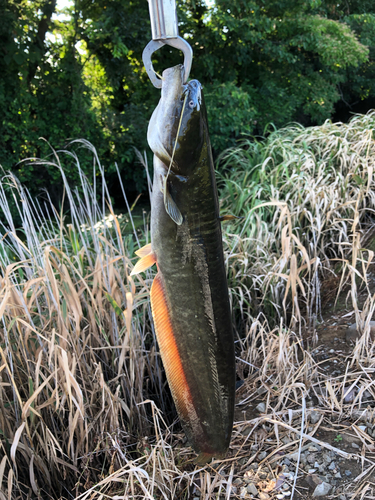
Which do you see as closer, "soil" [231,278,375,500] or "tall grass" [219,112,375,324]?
"soil" [231,278,375,500]

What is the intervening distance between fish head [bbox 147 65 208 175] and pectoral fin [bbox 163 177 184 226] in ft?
0.22

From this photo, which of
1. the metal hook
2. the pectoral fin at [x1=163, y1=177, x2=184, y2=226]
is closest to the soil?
the pectoral fin at [x1=163, y1=177, x2=184, y2=226]

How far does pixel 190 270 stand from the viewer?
4.28 ft

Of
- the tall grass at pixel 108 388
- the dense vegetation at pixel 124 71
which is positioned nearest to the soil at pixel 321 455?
the tall grass at pixel 108 388

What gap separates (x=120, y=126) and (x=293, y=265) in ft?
14.4

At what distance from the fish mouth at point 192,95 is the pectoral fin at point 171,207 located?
0.70ft

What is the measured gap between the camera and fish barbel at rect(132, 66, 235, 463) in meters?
1.13

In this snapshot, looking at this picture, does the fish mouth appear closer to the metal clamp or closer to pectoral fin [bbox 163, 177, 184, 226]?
the metal clamp

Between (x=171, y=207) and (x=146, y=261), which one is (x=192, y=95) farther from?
(x=146, y=261)

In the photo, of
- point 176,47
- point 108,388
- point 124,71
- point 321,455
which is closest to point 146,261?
point 176,47

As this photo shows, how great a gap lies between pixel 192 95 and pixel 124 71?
5358 mm

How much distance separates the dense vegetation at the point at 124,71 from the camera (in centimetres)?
508

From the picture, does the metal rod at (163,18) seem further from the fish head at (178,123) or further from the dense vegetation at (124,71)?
the dense vegetation at (124,71)

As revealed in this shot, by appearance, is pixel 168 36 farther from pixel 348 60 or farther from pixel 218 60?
pixel 348 60
